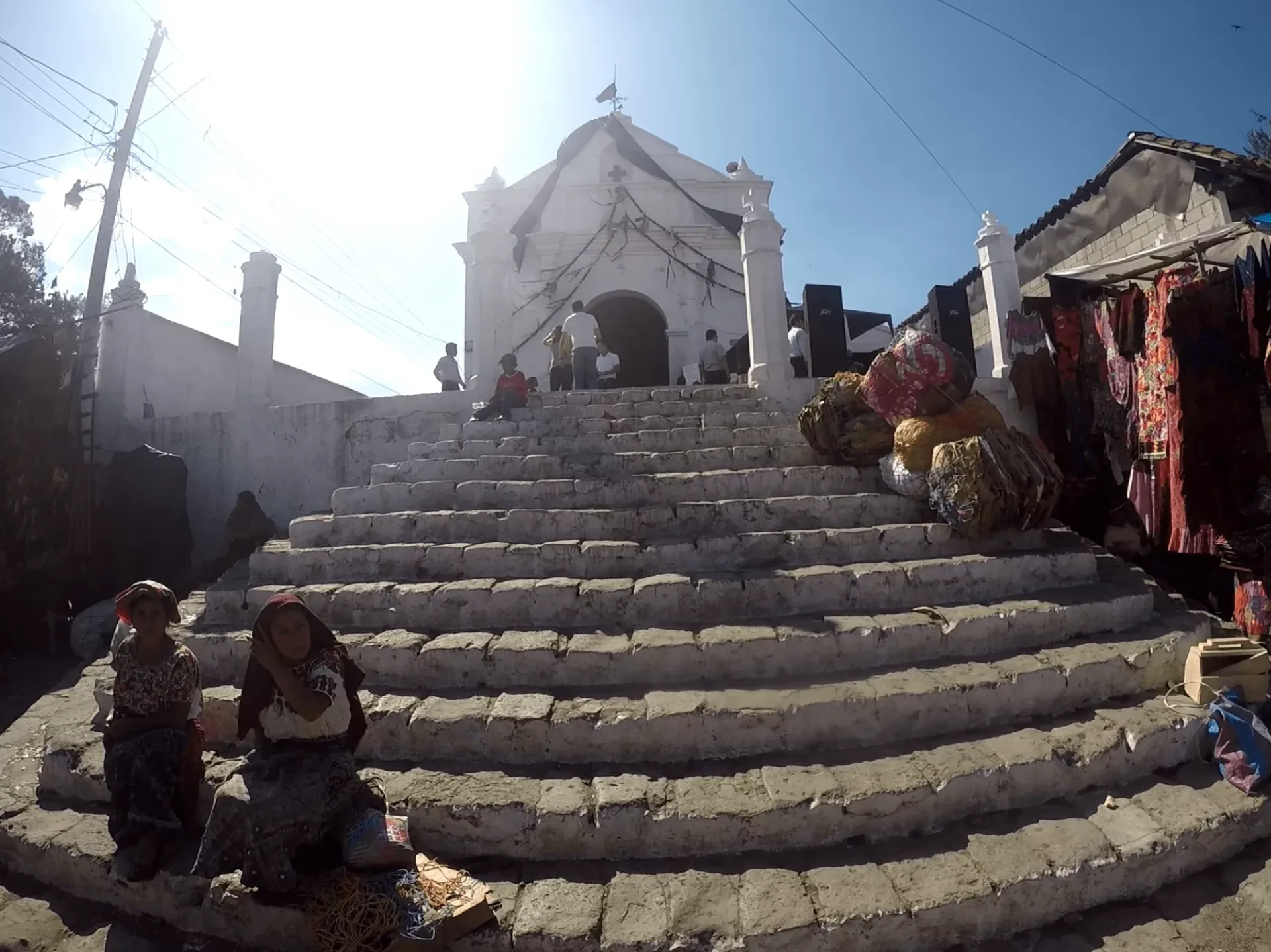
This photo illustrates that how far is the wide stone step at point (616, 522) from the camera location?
15.9ft

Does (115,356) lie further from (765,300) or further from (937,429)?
(937,429)

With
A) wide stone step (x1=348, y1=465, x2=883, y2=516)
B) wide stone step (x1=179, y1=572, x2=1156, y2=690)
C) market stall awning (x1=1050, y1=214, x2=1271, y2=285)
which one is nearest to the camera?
wide stone step (x1=179, y1=572, x2=1156, y2=690)

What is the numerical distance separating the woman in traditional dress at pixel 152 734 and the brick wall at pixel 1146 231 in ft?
27.9

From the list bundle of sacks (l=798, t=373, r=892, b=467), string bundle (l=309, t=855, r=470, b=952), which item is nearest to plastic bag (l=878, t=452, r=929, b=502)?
bundle of sacks (l=798, t=373, r=892, b=467)

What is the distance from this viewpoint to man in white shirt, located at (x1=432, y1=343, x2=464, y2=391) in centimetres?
987

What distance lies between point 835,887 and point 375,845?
5.90ft

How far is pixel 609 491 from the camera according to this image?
529cm

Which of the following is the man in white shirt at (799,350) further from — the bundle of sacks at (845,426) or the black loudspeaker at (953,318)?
the bundle of sacks at (845,426)

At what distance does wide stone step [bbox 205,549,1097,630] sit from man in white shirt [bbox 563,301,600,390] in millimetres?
5725

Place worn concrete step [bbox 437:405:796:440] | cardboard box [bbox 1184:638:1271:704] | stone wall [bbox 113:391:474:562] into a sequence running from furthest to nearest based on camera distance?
stone wall [bbox 113:391:474:562] < worn concrete step [bbox 437:405:796:440] < cardboard box [bbox 1184:638:1271:704]

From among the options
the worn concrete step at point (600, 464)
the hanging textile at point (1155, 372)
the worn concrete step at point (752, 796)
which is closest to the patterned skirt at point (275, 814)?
the worn concrete step at point (752, 796)

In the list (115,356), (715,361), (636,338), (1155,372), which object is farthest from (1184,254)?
(115,356)

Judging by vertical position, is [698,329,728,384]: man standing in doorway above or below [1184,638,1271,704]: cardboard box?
above

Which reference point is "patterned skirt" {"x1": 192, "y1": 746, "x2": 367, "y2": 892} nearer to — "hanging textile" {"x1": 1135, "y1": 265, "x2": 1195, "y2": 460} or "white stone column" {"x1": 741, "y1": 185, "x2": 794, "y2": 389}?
"white stone column" {"x1": 741, "y1": 185, "x2": 794, "y2": 389}
